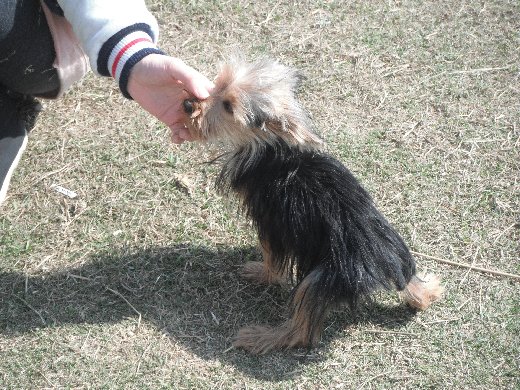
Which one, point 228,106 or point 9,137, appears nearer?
point 228,106

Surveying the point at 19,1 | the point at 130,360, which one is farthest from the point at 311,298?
the point at 19,1

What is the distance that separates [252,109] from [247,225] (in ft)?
2.24

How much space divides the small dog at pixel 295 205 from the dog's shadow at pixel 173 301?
5.4 inches

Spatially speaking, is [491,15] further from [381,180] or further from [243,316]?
[243,316]

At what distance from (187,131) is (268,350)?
108 cm

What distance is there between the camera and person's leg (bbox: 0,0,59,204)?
343 cm

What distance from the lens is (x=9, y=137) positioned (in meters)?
3.77

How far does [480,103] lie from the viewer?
441 centimetres

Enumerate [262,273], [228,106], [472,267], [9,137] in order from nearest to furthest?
[228,106] → [262,273] → [472,267] → [9,137]

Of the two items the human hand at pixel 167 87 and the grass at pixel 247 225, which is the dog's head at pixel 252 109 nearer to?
the human hand at pixel 167 87

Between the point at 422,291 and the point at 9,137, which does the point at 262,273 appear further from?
the point at 9,137

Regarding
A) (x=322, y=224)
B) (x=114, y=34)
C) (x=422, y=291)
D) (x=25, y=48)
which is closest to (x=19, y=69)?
(x=25, y=48)

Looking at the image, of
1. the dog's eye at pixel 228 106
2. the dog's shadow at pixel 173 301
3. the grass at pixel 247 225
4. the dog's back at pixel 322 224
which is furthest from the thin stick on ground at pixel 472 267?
the dog's eye at pixel 228 106

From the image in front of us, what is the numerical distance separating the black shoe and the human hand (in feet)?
3.22
